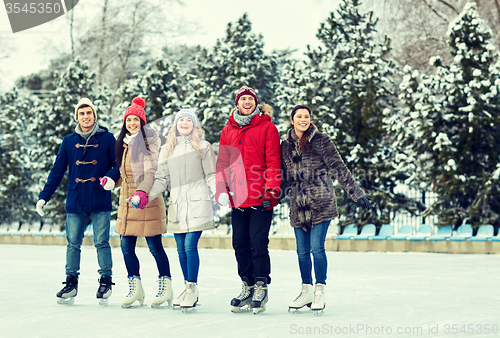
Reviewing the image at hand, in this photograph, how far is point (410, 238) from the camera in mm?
12742

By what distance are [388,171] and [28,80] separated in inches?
1052

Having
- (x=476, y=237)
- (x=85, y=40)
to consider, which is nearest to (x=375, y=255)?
(x=476, y=237)

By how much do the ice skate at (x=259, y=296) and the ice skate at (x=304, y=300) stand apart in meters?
0.23

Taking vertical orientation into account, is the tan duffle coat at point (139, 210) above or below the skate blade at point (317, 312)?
above

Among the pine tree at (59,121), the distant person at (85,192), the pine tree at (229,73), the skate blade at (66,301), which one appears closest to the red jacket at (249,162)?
the distant person at (85,192)

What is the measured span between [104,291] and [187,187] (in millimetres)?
1271

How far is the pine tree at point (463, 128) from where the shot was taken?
1249 centimetres

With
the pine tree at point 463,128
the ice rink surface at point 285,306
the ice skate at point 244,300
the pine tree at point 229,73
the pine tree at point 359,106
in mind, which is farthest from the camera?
the pine tree at point 229,73

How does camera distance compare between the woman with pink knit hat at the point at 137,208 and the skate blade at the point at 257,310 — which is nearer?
the skate blade at the point at 257,310

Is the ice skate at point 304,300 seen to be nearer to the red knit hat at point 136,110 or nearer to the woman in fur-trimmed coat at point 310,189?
the woman in fur-trimmed coat at point 310,189

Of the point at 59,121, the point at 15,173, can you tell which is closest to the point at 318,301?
the point at 59,121

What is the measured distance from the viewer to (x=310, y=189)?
5.46 metres

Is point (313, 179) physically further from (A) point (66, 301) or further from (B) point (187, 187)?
(A) point (66, 301)

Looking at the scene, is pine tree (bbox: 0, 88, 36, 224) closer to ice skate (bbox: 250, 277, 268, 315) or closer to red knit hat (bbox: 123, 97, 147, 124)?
red knit hat (bbox: 123, 97, 147, 124)
